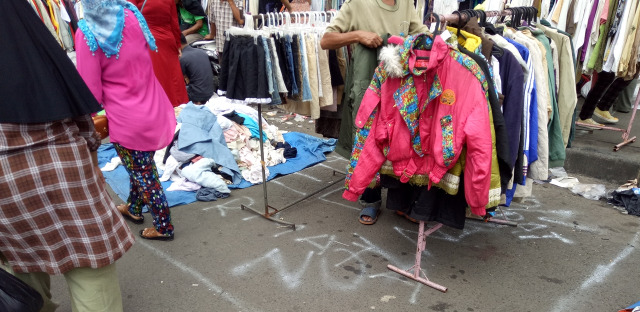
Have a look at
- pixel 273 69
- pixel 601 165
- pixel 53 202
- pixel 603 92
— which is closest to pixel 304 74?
pixel 273 69

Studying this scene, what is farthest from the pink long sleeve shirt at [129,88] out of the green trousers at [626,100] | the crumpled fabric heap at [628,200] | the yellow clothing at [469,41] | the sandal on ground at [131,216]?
the green trousers at [626,100]

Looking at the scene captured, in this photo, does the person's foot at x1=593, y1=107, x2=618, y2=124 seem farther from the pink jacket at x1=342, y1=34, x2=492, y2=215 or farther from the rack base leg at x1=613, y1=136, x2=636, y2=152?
the pink jacket at x1=342, y1=34, x2=492, y2=215

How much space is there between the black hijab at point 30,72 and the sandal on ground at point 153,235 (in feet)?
5.96

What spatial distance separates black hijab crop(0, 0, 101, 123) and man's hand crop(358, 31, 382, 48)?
76.7 inches

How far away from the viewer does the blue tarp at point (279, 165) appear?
4.11 metres

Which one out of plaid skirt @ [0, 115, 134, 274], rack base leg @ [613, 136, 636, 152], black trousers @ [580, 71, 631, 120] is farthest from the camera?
black trousers @ [580, 71, 631, 120]

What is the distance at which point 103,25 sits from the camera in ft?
8.57

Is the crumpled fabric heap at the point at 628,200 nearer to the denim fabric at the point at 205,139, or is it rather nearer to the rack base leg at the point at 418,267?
the rack base leg at the point at 418,267

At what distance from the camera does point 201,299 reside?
2668mm

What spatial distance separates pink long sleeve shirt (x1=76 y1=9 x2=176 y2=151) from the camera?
103 inches

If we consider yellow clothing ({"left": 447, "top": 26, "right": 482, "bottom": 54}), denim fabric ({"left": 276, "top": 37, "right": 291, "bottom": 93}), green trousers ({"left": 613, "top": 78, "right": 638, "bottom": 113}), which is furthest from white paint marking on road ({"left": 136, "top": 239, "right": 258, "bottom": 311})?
green trousers ({"left": 613, "top": 78, "right": 638, "bottom": 113})

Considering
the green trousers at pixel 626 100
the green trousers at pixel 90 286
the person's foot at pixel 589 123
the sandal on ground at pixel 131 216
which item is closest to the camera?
the green trousers at pixel 90 286

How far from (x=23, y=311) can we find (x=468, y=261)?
2.66 meters

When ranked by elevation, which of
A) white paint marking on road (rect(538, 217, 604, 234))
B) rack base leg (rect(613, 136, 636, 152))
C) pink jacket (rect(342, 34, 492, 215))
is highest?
pink jacket (rect(342, 34, 492, 215))
